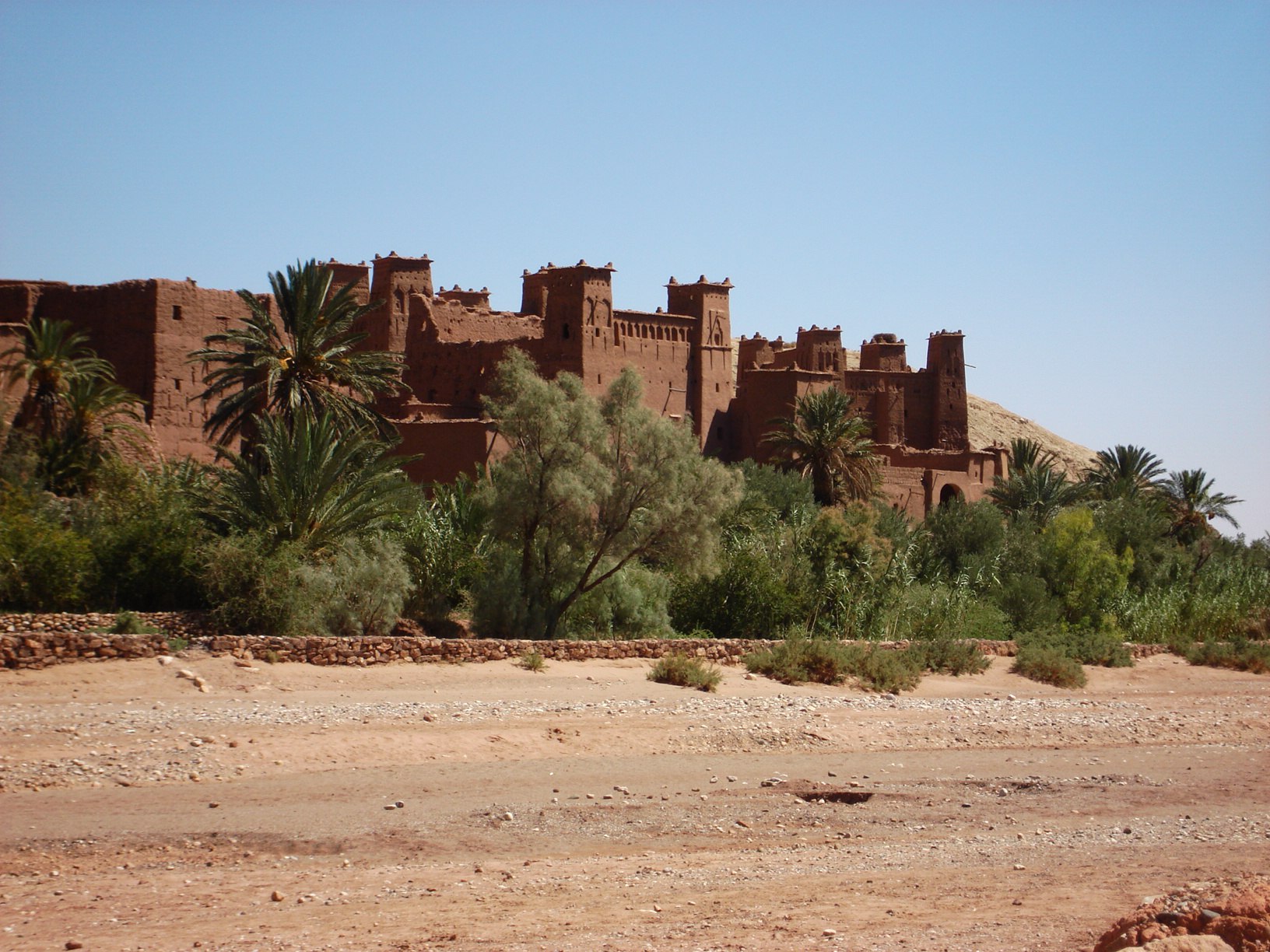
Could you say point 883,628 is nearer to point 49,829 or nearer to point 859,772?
point 859,772

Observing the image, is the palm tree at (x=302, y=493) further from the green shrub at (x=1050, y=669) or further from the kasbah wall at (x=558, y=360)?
the green shrub at (x=1050, y=669)

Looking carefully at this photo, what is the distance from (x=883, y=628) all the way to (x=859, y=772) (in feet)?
38.6

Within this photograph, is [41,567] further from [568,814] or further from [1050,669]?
[1050,669]

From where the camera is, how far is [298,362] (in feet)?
80.2

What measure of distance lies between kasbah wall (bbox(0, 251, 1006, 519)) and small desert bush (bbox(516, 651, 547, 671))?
12.1m

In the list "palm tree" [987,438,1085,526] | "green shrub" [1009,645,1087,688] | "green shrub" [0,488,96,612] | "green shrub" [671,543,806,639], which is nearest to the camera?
"green shrub" [0,488,96,612]

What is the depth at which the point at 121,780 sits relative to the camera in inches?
501

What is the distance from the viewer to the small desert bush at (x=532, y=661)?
19.5m

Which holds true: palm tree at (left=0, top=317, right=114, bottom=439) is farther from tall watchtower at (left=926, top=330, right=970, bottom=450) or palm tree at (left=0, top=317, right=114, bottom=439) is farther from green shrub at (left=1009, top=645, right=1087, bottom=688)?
tall watchtower at (left=926, top=330, right=970, bottom=450)

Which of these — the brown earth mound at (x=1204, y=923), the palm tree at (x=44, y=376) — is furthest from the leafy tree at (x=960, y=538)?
the brown earth mound at (x=1204, y=923)

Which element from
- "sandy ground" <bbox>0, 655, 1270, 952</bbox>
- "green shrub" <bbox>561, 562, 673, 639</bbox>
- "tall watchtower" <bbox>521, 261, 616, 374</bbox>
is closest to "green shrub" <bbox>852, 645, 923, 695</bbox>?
"sandy ground" <bbox>0, 655, 1270, 952</bbox>

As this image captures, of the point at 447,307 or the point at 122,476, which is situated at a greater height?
the point at 447,307

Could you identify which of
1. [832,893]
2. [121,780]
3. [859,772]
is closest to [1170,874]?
[832,893]

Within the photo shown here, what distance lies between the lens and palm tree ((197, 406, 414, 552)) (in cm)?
2081
